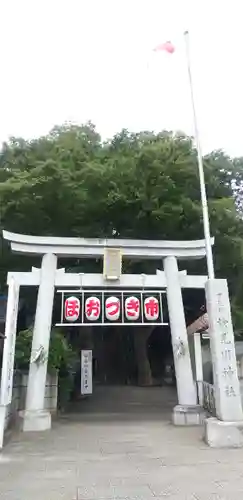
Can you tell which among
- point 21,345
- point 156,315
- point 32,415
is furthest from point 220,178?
point 32,415

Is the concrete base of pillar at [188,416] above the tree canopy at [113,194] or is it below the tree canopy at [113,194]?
below

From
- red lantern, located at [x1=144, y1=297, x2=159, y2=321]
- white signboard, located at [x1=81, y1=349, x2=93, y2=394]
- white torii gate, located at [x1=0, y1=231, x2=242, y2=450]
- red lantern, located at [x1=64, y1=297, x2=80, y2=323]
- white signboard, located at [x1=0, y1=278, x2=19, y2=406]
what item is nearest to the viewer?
white signboard, located at [x1=0, y1=278, x2=19, y2=406]

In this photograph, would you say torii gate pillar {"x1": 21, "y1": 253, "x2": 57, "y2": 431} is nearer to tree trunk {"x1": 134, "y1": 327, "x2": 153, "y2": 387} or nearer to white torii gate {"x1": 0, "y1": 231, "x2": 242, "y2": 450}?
white torii gate {"x1": 0, "y1": 231, "x2": 242, "y2": 450}

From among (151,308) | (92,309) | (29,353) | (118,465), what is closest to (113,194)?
(151,308)

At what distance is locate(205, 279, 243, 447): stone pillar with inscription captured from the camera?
8.20 m

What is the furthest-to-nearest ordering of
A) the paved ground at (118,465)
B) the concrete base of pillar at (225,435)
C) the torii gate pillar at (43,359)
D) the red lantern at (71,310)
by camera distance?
the red lantern at (71,310) < the torii gate pillar at (43,359) < the concrete base of pillar at (225,435) < the paved ground at (118,465)

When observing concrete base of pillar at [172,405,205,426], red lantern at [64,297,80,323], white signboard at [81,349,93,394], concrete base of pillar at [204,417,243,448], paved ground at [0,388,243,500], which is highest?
red lantern at [64,297,80,323]

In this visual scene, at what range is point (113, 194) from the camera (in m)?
16.0

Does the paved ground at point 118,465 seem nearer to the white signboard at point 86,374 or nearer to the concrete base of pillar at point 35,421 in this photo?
the concrete base of pillar at point 35,421

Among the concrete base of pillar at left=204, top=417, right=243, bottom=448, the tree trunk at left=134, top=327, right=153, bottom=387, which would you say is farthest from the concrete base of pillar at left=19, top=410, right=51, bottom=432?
the tree trunk at left=134, top=327, right=153, bottom=387

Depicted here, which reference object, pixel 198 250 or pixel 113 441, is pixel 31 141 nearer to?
pixel 198 250

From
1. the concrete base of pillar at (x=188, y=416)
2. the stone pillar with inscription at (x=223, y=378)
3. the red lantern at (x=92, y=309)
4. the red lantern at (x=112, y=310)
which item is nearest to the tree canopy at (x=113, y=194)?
the red lantern at (x=112, y=310)

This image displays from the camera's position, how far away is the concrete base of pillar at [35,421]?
34.7ft

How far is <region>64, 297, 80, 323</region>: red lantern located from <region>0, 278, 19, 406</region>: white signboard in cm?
135
